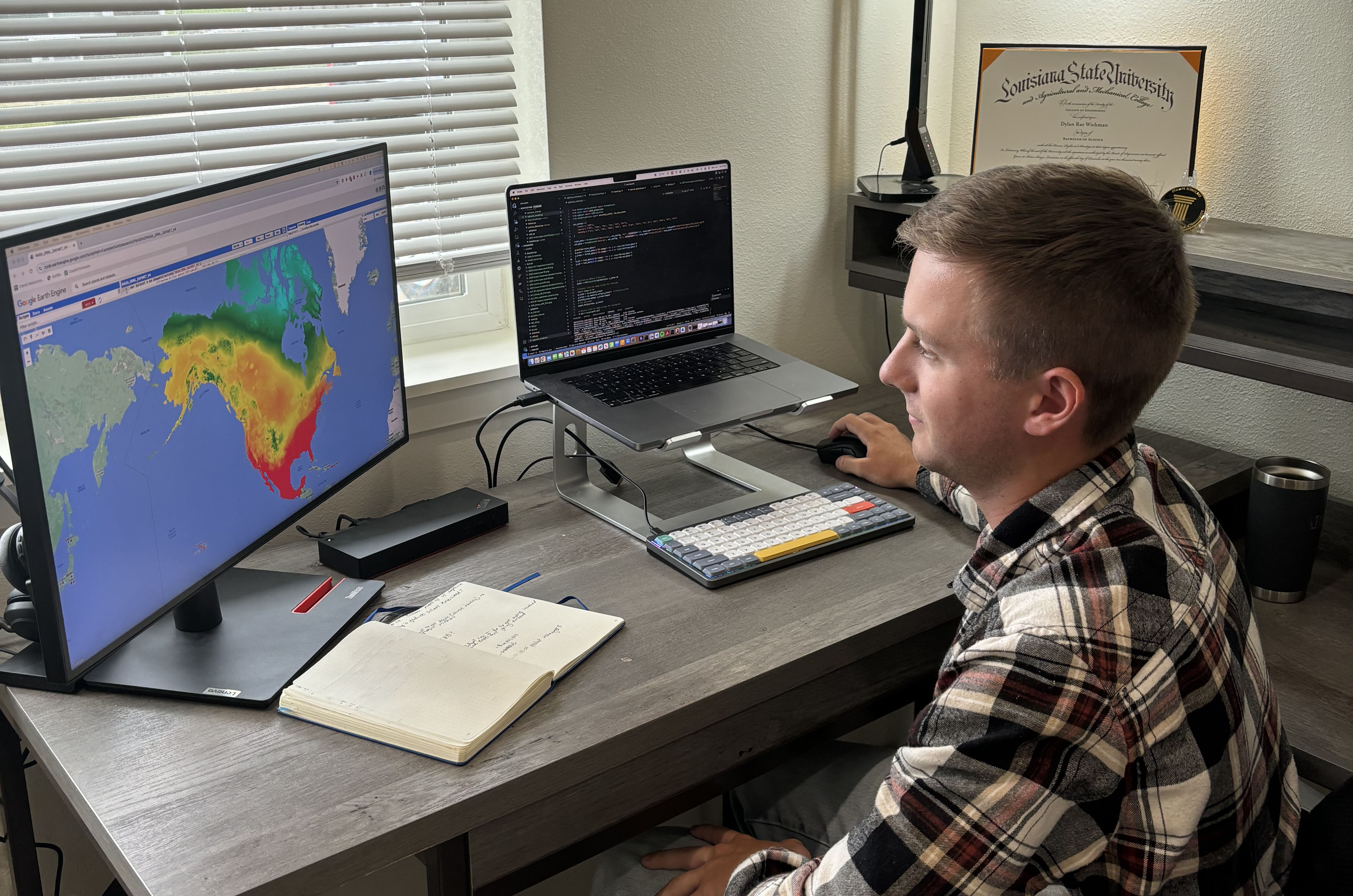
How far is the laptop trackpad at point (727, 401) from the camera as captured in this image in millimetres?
1595

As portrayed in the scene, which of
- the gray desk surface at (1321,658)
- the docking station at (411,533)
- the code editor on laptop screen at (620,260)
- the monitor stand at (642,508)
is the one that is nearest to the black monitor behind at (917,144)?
the code editor on laptop screen at (620,260)

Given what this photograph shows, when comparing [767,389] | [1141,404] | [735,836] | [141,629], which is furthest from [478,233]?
[1141,404]

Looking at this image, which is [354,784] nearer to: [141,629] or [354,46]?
[141,629]

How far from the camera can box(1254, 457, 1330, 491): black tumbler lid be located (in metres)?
1.60

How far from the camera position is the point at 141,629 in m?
1.12

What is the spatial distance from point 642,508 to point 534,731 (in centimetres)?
57

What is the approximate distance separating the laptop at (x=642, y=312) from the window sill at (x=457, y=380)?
0.17 meters

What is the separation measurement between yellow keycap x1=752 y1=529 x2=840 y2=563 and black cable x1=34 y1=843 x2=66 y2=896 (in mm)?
1052

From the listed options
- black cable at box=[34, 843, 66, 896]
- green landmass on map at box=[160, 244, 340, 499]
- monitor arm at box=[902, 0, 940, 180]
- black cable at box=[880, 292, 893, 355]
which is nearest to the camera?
green landmass on map at box=[160, 244, 340, 499]

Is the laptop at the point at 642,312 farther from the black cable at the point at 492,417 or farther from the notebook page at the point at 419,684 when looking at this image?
the notebook page at the point at 419,684

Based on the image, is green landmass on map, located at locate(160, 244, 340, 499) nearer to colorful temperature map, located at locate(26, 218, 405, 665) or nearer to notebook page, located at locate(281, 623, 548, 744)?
colorful temperature map, located at locate(26, 218, 405, 665)

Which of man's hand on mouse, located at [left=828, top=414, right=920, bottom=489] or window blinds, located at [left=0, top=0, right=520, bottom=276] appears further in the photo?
man's hand on mouse, located at [left=828, top=414, right=920, bottom=489]

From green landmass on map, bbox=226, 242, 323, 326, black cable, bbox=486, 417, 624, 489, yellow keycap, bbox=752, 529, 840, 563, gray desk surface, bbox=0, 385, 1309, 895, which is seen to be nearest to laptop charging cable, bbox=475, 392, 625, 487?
black cable, bbox=486, 417, 624, 489

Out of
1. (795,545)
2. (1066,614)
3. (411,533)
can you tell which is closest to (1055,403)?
(1066,614)
